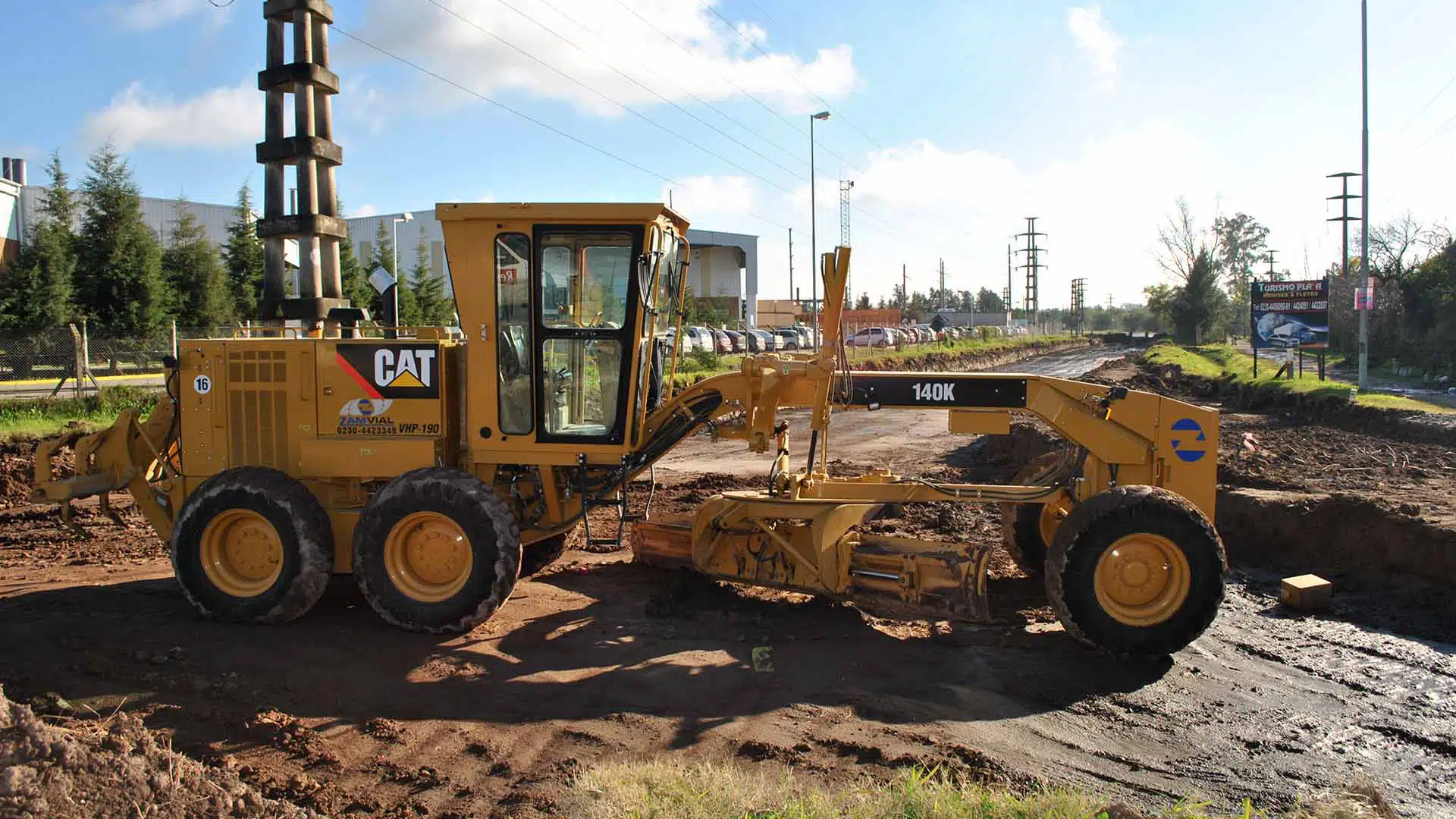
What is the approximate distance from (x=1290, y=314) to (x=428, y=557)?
2732 centimetres

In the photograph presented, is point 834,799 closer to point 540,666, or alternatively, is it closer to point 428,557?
point 540,666

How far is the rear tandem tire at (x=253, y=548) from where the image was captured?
681 centimetres

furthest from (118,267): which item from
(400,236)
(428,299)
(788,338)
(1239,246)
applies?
(1239,246)

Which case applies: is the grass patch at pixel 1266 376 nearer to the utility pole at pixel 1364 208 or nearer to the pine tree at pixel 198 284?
the utility pole at pixel 1364 208

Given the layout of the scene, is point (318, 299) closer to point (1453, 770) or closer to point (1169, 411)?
point (1169, 411)

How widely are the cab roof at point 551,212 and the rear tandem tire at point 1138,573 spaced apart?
12.2 ft

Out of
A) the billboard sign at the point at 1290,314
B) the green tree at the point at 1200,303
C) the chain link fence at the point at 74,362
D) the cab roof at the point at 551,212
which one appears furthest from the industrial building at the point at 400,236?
the green tree at the point at 1200,303

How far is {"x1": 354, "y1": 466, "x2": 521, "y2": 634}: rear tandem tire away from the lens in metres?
6.61

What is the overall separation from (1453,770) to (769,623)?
4068 mm

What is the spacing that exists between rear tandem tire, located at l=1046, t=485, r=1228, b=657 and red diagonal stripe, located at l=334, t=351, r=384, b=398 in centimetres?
506

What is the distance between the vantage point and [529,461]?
711cm

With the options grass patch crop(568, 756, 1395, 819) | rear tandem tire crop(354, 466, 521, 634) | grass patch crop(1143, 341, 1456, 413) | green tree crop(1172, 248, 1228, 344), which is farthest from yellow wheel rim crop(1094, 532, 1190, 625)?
green tree crop(1172, 248, 1228, 344)

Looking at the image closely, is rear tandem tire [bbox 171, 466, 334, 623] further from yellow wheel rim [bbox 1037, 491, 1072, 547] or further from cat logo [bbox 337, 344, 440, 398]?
yellow wheel rim [bbox 1037, 491, 1072, 547]

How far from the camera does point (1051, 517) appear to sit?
7.84m
